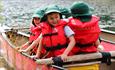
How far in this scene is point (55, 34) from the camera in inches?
203

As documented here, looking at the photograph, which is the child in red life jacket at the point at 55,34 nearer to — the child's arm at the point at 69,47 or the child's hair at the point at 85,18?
the child's arm at the point at 69,47

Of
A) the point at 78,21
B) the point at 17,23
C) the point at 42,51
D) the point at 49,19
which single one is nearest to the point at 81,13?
the point at 78,21

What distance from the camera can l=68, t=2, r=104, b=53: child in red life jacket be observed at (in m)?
5.05

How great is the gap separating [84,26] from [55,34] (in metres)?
0.41

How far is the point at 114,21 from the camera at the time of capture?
17.9 metres

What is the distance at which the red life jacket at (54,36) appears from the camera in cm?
511

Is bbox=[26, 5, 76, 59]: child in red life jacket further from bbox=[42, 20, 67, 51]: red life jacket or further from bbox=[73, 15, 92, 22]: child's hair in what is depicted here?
bbox=[73, 15, 92, 22]: child's hair

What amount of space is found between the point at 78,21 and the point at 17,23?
1225cm

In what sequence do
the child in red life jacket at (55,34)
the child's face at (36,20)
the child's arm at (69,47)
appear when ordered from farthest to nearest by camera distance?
the child's face at (36,20)
the child in red life jacket at (55,34)
the child's arm at (69,47)

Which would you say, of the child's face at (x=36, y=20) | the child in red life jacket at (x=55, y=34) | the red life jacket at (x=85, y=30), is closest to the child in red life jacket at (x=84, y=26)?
the red life jacket at (x=85, y=30)

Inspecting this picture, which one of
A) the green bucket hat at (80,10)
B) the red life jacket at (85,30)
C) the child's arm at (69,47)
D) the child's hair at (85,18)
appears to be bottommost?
the child's arm at (69,47)

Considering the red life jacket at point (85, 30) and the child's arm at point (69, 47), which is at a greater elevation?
the red life jacket at point (85, 30)

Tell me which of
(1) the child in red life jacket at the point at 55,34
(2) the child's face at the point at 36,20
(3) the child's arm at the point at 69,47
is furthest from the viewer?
(2) the child's face at the point at 36,20

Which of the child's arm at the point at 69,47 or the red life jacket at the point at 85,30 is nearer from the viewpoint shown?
the child's arm at the point at 69,47
